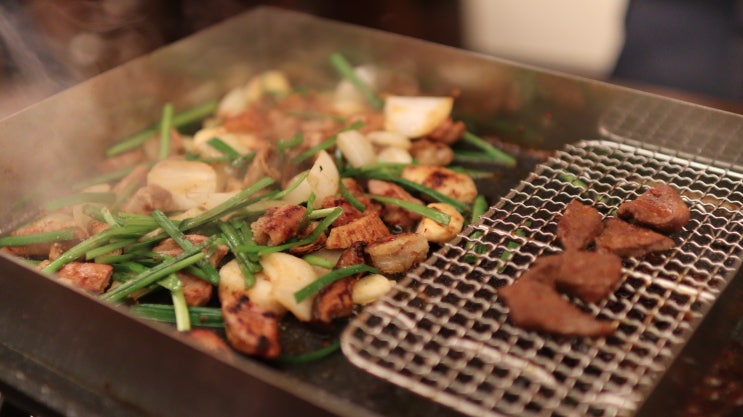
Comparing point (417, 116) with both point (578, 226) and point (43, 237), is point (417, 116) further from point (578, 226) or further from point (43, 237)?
point (43, 237)

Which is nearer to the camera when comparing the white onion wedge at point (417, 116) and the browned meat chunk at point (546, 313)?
the browned meat chunk at point (546, 313)

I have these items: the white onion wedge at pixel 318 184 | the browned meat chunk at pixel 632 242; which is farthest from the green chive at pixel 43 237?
the browned meat chunk at pixel 632 242

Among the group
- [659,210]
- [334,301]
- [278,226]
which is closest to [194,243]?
[278,226]

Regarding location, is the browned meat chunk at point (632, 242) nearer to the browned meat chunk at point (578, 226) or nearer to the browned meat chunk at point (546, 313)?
the browned meat chunk at point (578, 226)

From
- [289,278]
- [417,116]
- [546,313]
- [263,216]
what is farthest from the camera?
[417,116]

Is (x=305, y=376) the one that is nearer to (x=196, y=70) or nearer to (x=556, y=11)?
(x=196, y=70)

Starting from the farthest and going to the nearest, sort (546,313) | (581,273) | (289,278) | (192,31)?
1. (192,31)
2. (289,278)
3. (581,273)
4. (546,313)
